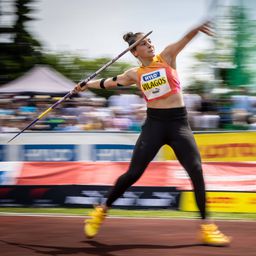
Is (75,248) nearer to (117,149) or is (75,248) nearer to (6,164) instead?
(6,164)

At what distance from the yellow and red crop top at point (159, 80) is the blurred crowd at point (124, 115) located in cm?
563

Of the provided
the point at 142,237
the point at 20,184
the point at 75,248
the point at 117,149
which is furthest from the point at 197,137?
the point at 75,248

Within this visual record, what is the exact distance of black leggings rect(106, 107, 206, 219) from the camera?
17.5ft

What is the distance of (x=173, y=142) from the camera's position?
5387mm

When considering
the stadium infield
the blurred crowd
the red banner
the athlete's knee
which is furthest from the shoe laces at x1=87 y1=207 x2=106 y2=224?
the blurred crowd

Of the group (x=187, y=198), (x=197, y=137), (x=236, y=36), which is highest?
(x=236, y=36)

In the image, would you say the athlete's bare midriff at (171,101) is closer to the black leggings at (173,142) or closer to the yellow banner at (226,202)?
the black leggings at (173,142)

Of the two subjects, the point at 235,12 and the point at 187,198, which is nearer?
the point at 187,198

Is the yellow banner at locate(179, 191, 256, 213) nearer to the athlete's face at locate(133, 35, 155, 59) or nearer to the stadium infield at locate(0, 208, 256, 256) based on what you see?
the stadium infield at locate(0, 208, 256, 256)

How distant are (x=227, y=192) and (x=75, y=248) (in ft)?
11.3

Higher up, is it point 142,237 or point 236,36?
point 236,36

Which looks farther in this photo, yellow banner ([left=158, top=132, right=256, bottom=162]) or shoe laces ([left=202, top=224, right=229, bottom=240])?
yellow banner ([left=158, top=132, right=256, bottom=162])

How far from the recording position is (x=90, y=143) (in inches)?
391

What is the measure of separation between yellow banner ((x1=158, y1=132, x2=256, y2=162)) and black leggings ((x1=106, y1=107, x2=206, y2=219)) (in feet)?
14.5
